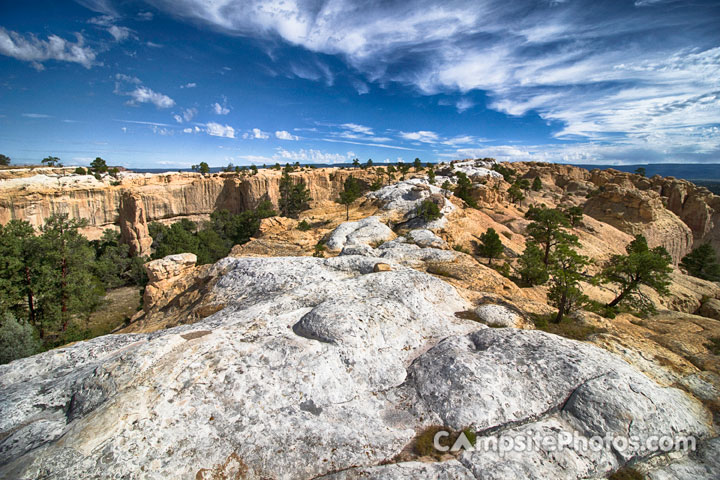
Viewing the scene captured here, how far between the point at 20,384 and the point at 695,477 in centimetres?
1741

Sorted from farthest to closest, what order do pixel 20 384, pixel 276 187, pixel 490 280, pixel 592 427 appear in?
pixel 276 187 < pixel 490 280 < pixel 20 384 < pixel 592 427

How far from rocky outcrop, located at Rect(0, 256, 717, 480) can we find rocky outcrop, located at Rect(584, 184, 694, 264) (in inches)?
2260

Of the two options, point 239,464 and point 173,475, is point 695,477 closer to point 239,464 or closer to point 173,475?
point 239,464

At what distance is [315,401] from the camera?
7656 millimetres

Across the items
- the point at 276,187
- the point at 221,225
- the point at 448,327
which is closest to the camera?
the point at 448,327

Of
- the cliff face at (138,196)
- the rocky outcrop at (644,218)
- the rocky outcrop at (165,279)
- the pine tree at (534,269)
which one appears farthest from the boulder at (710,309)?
the cliff face at (138,196)

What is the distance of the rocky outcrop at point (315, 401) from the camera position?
20.2ft

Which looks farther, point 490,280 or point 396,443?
point 490,280

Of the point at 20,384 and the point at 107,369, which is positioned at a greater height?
the point at 107,369

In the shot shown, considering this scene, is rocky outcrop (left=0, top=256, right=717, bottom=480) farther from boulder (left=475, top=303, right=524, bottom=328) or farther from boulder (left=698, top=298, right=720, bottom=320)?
boulder (left=698, top=298, right=720, bottom=320)

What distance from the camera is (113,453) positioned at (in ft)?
19.3

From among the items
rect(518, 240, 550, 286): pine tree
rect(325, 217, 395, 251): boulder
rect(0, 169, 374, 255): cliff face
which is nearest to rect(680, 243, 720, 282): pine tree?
rect(518, 240, 550, 286): pine tree

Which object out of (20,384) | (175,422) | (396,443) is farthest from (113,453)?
(396,443)

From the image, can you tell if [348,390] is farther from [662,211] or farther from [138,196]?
[662,211]
